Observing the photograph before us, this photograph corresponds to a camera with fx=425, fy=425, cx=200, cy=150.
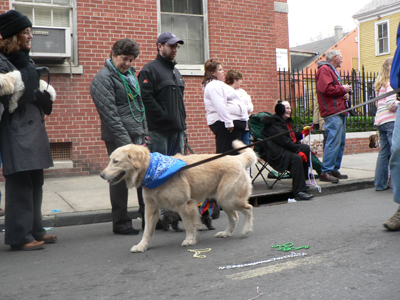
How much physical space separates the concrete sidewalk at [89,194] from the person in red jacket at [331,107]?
35 centimetres

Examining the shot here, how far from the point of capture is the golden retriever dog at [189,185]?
420cm

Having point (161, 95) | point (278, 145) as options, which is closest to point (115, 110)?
point (161, 95)

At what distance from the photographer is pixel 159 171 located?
4.24 meters

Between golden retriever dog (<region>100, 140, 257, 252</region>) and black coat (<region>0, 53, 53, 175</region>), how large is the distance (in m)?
0.86

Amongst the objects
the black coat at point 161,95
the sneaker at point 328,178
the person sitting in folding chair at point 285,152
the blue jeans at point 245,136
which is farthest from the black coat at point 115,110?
the sneaker at point 328,178

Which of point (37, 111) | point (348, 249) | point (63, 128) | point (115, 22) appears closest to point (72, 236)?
point (37, 111)

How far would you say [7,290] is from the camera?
10.9ft

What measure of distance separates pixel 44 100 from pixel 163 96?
1.45 metres

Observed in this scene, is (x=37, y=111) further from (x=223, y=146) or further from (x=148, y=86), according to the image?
(x=223, y=146)

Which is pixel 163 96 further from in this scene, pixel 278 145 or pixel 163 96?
pixel 278 145

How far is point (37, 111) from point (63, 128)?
4550mm

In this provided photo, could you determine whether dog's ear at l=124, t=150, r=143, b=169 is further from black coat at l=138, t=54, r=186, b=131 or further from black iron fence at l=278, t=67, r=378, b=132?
black iron fence at l=278, t=67, r=378, b=132

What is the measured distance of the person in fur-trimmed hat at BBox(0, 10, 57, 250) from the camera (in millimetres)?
4277

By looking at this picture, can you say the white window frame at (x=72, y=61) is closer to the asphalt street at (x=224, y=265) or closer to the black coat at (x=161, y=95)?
the black coat at (x=161, y=95)
